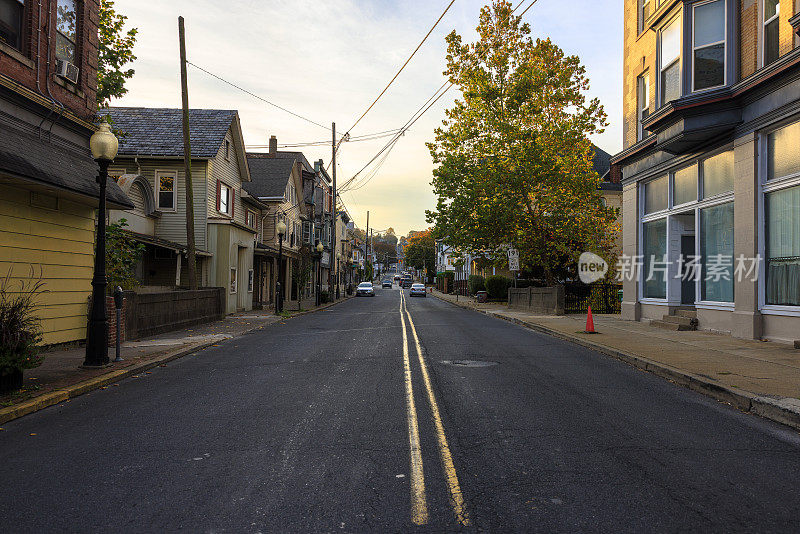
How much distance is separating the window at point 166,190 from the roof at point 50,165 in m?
12.2

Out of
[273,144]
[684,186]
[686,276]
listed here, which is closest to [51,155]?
[684,186]

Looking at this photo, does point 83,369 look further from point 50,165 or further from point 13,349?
point 50,165

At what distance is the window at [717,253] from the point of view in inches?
575

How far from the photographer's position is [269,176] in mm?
36844

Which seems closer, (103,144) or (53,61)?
(103,144)

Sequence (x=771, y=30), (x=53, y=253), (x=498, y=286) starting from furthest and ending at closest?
(x=498, y=286) → (x=771, y=30) → (x=53, y=253)

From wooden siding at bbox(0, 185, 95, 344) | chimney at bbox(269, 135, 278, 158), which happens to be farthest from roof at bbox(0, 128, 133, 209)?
chimney at bbox(269, 135, 278, 158)

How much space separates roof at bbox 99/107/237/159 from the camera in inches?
963

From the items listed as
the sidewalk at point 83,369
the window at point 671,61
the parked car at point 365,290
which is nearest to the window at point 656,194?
the window at point 671,61

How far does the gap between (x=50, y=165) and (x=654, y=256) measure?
18095mm

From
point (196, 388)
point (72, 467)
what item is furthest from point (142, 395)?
point (72, 467)

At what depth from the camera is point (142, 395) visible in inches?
304

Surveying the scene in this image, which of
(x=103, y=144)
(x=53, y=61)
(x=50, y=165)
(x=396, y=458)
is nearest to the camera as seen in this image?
(x=396, y=458)

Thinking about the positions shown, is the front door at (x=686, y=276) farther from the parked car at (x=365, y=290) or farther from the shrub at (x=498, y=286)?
the parked car at (x=365, y=290)
